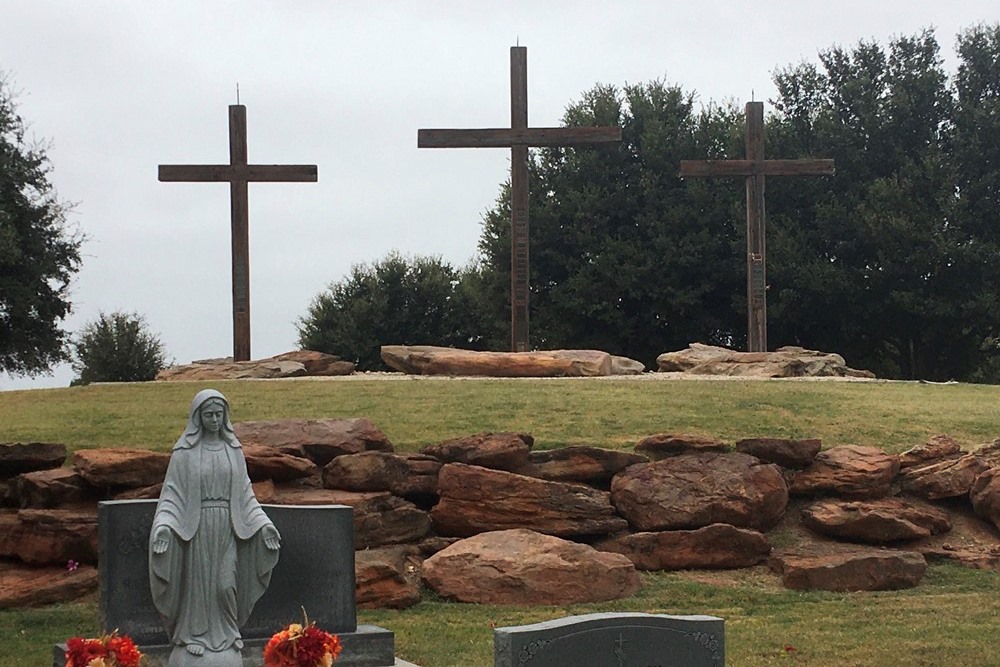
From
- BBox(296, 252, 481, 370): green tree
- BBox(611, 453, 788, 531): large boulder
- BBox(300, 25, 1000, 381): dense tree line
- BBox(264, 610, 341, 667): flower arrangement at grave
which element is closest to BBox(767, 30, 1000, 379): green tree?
BBox(300, 25, 1000, 381): dense tree line

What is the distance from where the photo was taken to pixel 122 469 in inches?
682

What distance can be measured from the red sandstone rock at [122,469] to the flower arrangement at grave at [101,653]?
8.40 metres

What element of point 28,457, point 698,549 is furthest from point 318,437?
point 698,549

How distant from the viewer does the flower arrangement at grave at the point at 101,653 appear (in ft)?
28.7

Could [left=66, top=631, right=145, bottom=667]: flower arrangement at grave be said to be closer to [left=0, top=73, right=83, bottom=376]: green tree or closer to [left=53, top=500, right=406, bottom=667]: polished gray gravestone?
[left=53, top=500, right=406, bottom=667]: polished gray gravestone

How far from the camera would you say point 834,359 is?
2780 cm

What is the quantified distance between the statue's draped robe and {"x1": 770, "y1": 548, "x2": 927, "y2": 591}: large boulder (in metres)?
7.41

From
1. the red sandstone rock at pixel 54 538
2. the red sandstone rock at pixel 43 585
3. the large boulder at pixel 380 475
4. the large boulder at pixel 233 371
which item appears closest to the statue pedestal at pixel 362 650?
the red sandstone rock at pixel 43 585

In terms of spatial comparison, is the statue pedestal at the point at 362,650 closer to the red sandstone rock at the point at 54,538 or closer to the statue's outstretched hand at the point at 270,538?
the statue's outstretched hand at the point at 270,538

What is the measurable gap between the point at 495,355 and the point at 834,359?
692 cm

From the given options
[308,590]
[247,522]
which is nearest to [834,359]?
[308,590]

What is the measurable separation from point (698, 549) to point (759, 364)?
9.71m

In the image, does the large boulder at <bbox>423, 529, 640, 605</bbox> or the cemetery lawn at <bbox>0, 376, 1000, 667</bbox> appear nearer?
the cemetery lawn at <bbox>0, 376, 1000, 667</bbox>

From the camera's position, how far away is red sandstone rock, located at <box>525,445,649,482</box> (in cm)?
1855
